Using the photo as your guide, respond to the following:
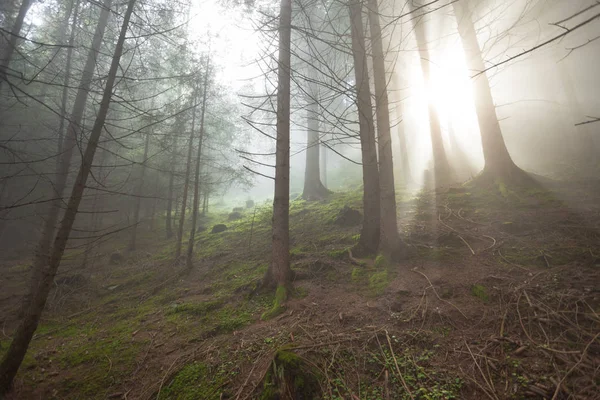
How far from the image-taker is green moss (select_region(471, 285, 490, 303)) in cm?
326

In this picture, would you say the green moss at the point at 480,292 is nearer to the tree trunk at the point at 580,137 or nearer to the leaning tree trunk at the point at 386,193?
the leaning tree trunk at the point at 386,193

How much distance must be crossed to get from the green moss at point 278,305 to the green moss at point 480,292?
2.80m

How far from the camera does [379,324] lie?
125 inches

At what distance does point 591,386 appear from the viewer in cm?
193

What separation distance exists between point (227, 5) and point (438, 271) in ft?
26.7

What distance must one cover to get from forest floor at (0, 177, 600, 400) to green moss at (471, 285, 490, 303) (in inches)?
0.5

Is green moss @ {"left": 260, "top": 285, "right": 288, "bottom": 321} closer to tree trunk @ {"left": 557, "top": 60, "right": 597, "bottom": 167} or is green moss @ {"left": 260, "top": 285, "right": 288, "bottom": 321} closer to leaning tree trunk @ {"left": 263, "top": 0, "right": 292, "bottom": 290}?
leaning tree trunk @ {"left": 263, "top": 0, "right": 292, "bottom": 290}

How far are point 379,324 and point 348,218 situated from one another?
476cm

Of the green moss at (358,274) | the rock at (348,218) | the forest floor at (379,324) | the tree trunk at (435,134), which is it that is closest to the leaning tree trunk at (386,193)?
the forest floor at (379,324)

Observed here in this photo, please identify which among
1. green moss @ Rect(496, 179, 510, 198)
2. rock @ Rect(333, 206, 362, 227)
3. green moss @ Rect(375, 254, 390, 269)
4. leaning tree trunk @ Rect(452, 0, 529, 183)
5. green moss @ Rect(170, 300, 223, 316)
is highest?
leaning tree trunk @ Rect(452, 0, 529, 183)

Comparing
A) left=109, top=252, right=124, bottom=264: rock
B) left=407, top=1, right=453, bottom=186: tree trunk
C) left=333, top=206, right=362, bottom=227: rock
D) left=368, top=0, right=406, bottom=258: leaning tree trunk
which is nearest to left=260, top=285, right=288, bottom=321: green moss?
left=368, top=0, right=406, bottom=258: leaning tree trunk

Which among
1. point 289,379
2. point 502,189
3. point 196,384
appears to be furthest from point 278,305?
point 502,189

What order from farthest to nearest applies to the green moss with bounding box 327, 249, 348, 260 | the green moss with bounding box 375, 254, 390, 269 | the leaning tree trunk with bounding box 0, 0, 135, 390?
the green moss with bounding box 327, 249, 348, 260 < the green moss with bounding box 375, 254, 390, 269 < the leaning tree trunk with bounding box 0, 0, 135, 390

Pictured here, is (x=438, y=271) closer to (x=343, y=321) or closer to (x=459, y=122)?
(x=343, y=321)
